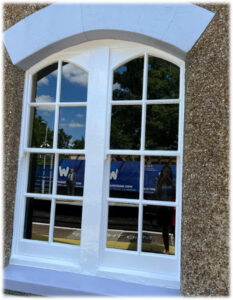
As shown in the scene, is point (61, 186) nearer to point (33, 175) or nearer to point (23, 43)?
point (33, 175)

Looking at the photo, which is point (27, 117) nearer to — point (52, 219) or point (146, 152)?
point (52, 219)

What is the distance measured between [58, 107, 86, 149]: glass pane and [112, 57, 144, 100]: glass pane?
383 millimetres

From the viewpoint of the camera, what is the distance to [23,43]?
2381 mm

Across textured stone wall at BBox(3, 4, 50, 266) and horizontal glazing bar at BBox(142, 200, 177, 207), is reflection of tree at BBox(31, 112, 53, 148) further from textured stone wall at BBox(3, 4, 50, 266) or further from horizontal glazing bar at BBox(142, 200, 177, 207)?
horizontal glazing bar at BBox(142, 200, 177, 207)

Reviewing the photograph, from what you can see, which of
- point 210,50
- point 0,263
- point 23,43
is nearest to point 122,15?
point 210,50

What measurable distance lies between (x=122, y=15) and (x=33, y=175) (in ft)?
5.54

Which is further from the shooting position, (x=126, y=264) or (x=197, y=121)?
(x=126, y=264)

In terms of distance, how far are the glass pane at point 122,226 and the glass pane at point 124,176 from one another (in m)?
0.10

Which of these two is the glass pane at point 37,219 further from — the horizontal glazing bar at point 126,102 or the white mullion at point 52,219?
the horizontal glazing bar at point 126,102

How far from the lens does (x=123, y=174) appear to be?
2242mm

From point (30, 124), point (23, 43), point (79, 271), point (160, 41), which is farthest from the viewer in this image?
point (30, 124)

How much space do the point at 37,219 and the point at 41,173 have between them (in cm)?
45

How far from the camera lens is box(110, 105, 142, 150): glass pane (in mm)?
2264

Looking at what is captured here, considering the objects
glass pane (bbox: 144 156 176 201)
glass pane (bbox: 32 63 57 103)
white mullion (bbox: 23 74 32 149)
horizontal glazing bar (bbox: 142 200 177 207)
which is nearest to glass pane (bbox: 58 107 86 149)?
glass pane (bbox: 32 63 57 103)
